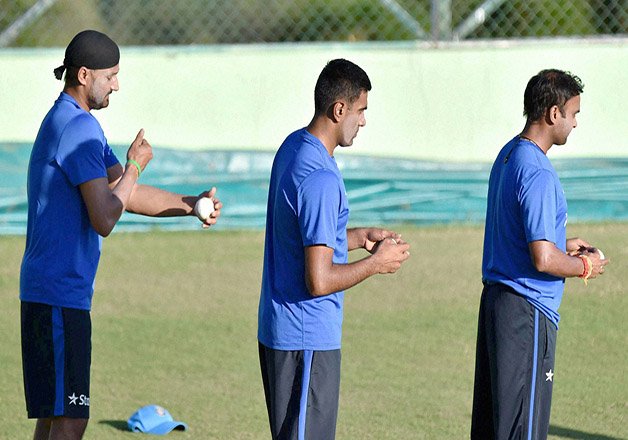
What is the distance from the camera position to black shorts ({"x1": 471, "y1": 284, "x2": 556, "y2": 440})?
524 cm

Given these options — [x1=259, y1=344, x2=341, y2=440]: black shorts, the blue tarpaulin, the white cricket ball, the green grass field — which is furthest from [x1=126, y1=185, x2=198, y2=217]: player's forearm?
the blue tarpaulin

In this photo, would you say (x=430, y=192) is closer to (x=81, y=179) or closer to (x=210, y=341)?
(x=210, y=341)

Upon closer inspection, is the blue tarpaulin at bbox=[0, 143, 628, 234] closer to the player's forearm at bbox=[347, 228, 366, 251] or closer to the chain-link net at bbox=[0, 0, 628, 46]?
the chain-link net at bbox=[0, 0, 628, 46]

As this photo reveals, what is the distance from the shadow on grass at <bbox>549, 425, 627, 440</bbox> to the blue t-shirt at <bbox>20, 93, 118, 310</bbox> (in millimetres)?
2917

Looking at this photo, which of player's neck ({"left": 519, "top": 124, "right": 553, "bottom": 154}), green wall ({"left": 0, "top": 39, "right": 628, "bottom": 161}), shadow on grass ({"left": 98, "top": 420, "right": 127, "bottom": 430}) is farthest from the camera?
green wall ({"left": 0, "top": 39, "right": 628, "bottom": 161})

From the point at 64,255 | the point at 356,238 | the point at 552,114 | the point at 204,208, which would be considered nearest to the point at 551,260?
the point at 552,114

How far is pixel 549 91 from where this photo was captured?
5.28 meters

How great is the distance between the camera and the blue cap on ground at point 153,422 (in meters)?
6.67

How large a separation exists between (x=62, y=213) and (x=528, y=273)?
2137 millimetres

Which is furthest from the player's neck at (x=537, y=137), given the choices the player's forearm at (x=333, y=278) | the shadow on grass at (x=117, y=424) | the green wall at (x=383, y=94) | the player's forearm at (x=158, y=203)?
the green wall at (x=383, y=94)

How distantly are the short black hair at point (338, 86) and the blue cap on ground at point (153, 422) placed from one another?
2.57m

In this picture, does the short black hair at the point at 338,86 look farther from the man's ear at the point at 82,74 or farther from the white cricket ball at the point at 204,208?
the man's ear at the point at 82,74

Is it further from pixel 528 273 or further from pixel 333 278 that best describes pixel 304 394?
pixel 528 273

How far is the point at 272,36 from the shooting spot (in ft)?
50.8
